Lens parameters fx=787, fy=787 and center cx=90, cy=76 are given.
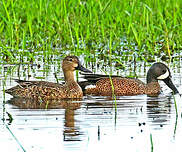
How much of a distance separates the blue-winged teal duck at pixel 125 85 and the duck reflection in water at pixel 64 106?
118cm

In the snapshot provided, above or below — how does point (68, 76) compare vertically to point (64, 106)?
above

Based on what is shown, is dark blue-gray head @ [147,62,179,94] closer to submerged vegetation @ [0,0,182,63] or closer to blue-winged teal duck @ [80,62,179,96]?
blue-winged teal duck @ [80,62,179,96]

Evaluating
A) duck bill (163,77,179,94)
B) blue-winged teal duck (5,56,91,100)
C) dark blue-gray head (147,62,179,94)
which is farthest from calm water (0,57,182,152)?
dark blue-gray head (147,62,179,94)

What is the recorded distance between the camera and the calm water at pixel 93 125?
312 inches

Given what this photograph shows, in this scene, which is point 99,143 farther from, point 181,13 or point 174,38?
point 181,13

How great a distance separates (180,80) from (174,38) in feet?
11.2

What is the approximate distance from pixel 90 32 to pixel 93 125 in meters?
7.18

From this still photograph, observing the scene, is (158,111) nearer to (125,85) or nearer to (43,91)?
(43,91)

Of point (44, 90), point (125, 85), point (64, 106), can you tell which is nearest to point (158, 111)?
point (64, 106)

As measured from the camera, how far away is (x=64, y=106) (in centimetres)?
1064

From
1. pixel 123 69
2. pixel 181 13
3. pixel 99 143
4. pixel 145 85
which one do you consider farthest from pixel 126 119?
pixel 181 13

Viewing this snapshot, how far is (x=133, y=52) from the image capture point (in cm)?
1496

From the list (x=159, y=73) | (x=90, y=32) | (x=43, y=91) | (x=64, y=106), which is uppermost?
(x=90, y=32)

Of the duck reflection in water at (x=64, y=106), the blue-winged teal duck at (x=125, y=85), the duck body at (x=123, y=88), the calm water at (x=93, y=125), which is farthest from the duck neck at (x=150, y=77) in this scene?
the duck reflection in water at (x=64, y=106)
